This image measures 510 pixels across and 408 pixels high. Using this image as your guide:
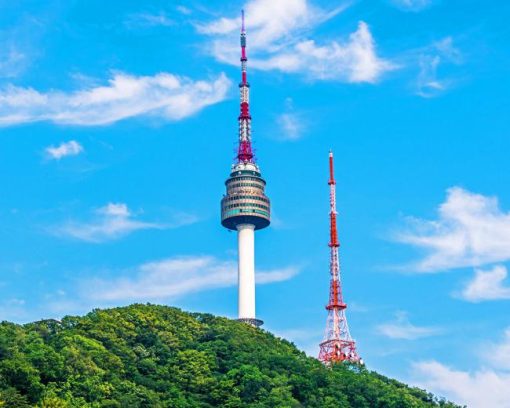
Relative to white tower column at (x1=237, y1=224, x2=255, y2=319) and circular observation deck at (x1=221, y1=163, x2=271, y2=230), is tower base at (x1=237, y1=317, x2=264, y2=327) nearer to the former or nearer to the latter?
white tower column at (x1=237, y1=224, x2=255, y2=319)

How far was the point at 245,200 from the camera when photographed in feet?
591

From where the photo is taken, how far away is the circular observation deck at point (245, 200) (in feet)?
591

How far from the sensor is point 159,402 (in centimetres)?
10219

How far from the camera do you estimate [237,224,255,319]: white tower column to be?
175500 mm

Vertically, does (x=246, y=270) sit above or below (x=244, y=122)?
below

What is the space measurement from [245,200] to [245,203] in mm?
583

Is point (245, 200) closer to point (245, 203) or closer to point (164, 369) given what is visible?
point (245, 203)

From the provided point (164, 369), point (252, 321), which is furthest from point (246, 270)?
point (164, 369)

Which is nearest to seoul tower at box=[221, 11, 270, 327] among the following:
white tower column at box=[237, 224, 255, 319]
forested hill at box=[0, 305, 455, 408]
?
white tower column at box=[237, 224, 255, 319]

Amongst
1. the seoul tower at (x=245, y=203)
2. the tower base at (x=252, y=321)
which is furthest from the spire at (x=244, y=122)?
the tower base at (x=252, y=321)

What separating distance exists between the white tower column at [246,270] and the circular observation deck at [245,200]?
5.93 ft

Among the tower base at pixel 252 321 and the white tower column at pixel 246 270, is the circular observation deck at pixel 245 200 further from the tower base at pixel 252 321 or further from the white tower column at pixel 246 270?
→ the tower base at pixel 252 321

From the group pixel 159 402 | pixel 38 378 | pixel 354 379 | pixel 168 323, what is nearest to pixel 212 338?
pixel 168 323

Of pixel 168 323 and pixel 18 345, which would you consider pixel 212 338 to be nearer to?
pixel 168 323
